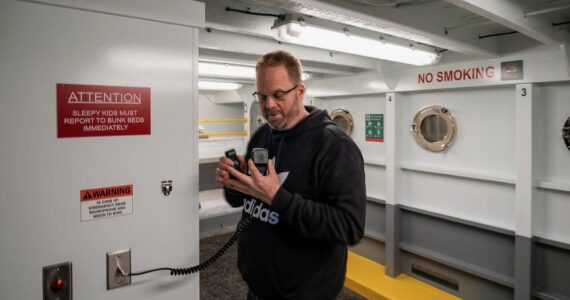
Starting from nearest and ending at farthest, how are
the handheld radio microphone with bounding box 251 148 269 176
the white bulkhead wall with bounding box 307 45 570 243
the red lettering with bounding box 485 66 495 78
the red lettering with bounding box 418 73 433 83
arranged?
1. the handheld radio microphone with bounding box 251 148 269 176
2. the white bulkhead wall with bounding box 307 45 570 243
3. the red lettering with bounding box 485 66 495 78
4. the red lettering with bounding box 418 73 433 83

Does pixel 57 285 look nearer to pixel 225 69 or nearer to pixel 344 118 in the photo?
pixel 225 69

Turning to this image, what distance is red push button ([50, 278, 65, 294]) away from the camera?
1.39 metres

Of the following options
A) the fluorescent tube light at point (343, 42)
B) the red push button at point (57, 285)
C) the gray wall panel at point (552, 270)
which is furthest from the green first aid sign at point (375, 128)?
the red push button at point (57, 285)

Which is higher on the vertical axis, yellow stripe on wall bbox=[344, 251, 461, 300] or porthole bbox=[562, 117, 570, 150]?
porthole bbox=[562, 117, 570, 150]

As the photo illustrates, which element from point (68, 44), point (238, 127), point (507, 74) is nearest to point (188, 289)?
point (68, 44)

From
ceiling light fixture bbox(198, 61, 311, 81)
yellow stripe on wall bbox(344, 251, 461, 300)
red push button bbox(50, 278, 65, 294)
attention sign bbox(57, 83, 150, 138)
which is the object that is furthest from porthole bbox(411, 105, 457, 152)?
red push button bbox(50, 278, 65, 294)

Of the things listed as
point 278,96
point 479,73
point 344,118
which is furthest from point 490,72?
point 278,96

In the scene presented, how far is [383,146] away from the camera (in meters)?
5.28

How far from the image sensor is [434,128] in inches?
180

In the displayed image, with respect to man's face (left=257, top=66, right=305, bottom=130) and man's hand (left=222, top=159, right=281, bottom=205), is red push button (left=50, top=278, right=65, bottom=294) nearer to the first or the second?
man's hand (left=222, top=159, right=281, bottom=205)

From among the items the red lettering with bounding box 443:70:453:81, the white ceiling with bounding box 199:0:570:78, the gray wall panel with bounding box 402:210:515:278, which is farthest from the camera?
the red lettering with bounding box 443:70:453:81

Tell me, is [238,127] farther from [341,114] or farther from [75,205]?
[75,205]

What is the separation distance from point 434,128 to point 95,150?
4.16m

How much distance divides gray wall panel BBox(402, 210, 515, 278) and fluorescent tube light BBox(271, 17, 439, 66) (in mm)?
2091
